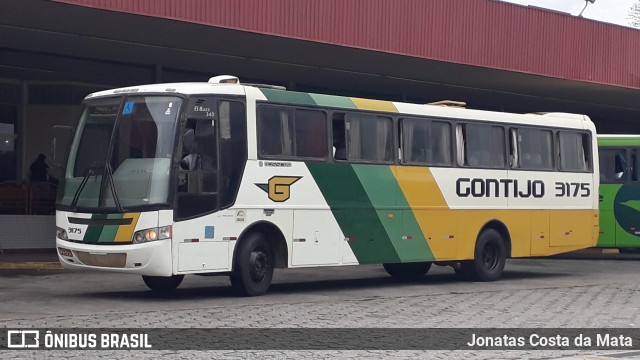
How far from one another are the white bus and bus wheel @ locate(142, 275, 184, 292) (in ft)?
0.11

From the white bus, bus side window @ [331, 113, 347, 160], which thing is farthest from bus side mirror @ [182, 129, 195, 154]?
bus side window @ [331, 113, 347, 160]

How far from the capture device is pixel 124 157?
48.8 ft

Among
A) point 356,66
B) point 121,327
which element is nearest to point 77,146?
point 121,327

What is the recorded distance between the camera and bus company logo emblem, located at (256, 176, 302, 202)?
52.4 ft

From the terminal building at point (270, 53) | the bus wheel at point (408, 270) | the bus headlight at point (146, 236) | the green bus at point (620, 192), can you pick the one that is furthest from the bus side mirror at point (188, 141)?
the green bus at point (620, 192)

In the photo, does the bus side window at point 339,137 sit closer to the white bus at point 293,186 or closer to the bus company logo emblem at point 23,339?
the white bus at point 293,186

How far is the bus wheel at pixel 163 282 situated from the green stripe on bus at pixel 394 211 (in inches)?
131

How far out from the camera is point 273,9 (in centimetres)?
2169

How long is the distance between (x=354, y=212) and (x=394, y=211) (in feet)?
3.16

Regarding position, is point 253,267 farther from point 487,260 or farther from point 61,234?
point 487,260

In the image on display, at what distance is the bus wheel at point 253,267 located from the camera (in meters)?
15.5

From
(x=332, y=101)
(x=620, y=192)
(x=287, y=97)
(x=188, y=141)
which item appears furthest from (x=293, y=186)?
(x=620, y=192)

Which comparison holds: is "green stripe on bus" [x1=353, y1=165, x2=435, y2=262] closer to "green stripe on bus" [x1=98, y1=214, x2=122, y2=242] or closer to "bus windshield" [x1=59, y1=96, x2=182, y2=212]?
"bus windshield" [x1=59, y1=96, x2=182, y2=212]

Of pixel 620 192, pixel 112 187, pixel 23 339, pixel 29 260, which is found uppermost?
pixel 620 192
